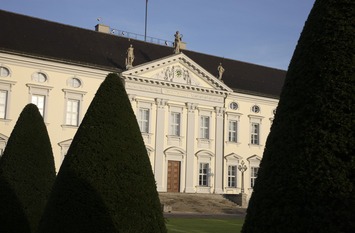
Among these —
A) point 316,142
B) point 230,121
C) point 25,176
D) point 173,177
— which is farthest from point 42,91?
point 316,142

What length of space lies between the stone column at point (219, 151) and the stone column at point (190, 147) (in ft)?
6.88

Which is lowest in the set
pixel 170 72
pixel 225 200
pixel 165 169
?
pixel 225 200

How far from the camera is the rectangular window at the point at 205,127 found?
37.6 metres

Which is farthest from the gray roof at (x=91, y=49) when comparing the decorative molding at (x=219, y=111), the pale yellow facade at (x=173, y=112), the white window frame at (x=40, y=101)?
the white window frame at (x=40, y=101)

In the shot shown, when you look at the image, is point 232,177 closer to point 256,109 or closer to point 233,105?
point 233,105

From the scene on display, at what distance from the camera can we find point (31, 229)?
35.8 feet

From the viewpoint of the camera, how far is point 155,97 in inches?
1390

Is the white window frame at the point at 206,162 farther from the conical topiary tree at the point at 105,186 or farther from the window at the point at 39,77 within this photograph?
the conical topiary tree at the point at 105,186

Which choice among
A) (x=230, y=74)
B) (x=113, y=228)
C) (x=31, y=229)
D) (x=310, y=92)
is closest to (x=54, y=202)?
(x=113, y=228)

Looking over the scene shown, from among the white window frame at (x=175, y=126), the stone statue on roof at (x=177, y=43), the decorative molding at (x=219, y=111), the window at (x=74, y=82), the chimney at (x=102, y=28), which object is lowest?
the white window frame at (x=175, y=126)

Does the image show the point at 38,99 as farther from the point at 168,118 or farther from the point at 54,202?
the point at 54,202

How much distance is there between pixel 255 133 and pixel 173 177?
9.30 m

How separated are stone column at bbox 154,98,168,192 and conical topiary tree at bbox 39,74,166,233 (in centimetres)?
2716

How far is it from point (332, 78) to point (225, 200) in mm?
31867
